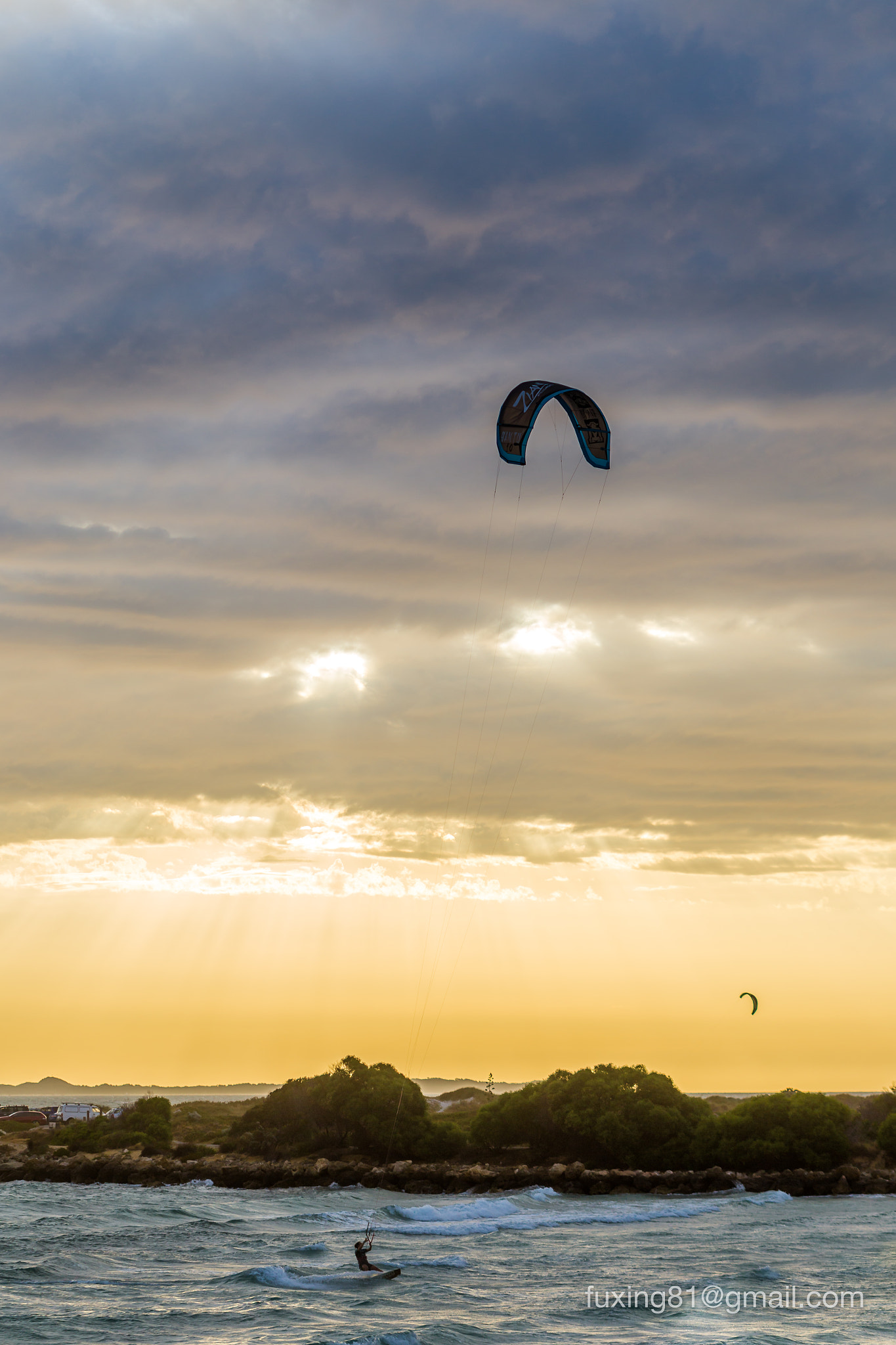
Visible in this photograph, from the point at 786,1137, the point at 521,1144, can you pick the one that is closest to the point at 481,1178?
the point at 521,1144

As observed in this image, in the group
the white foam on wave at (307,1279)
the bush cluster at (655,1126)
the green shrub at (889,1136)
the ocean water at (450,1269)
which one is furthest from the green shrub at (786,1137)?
the white foam on wave at (307,1279)

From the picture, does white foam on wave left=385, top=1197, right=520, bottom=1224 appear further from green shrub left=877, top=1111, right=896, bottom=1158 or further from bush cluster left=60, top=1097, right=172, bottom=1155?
bush cluster left=60, top=1097, right=172, bottom=1155

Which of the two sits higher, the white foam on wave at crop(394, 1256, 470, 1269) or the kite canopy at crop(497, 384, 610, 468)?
the kite canopy at crop(497, 384, 610, 468)

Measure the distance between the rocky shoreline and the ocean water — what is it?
1905 millimetres

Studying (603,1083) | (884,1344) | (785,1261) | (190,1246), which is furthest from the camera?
(603,1083)

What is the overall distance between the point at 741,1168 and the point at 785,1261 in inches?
1044

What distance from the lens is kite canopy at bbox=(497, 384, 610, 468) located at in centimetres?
3112

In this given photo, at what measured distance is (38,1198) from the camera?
2200 inches

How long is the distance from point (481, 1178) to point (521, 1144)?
1066 cm

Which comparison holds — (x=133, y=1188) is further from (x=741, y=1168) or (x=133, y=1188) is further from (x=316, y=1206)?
(x=741, y=1168)

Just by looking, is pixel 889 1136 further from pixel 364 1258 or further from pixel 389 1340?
pixel 389 1340

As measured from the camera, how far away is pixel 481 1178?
57.8 m

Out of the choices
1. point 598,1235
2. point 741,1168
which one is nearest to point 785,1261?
point 598,1235

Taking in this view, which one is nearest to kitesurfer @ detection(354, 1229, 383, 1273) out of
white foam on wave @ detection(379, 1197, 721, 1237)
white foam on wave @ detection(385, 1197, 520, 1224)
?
white foam on wave @ detection(379, 1197, 721, 1237)
